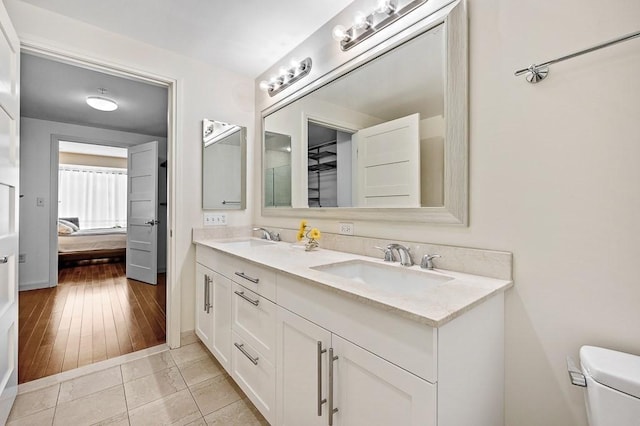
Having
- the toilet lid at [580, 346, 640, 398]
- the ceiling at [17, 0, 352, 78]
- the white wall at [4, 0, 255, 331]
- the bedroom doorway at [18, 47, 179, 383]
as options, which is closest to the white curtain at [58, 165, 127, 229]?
the bedroom doorway at [18, 47, 179, 383]

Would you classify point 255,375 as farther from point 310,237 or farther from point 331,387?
point 310,237

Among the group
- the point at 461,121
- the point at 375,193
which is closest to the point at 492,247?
the point at 461,121

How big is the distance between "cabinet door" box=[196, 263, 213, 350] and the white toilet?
1.91 metres

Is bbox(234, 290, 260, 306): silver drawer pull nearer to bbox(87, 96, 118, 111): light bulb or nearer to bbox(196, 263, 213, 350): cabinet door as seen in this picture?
bbox(196, 263, 213, 350): cabinet door

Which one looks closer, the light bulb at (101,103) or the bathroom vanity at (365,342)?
the bathroom vanity at (365,342)

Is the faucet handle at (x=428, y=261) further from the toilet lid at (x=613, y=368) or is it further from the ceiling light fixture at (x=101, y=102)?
the ceiling light fixture at (x=101, y=102)

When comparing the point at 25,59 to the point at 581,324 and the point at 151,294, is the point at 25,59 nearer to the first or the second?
the point at 151,294

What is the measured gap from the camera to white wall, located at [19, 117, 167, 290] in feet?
12.3

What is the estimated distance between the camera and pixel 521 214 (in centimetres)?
107

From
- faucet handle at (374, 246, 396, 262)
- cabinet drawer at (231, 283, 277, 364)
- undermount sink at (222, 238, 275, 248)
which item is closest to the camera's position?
cabinet drawer at (231, 283, 277, 364)

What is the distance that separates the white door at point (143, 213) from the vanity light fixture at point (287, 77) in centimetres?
259

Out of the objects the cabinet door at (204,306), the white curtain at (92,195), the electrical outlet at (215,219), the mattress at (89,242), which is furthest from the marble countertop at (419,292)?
the white curtain at (92,195)

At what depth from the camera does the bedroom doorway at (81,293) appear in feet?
6.97

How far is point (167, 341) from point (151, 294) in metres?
1.65
